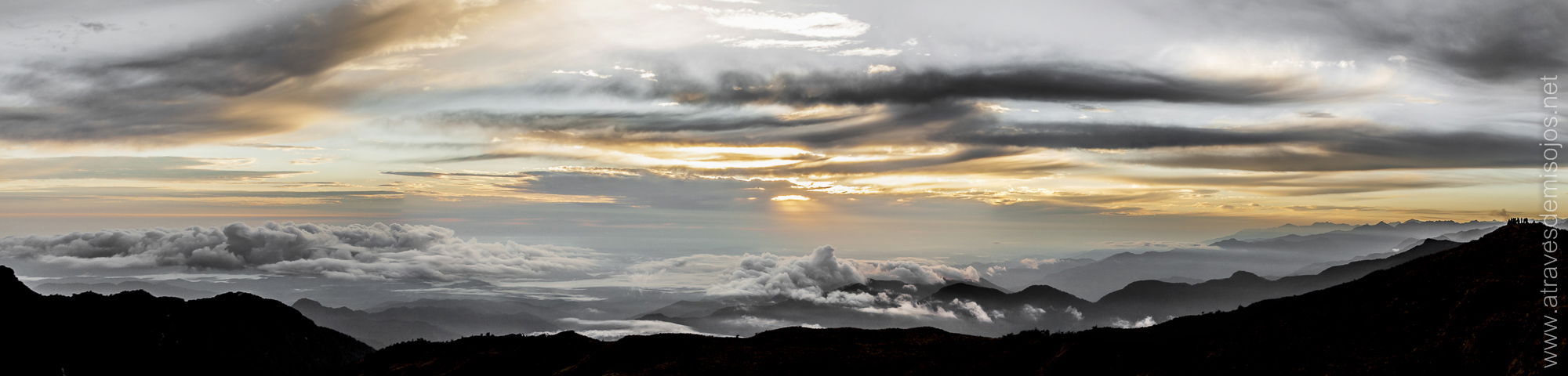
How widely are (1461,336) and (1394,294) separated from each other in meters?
10.5

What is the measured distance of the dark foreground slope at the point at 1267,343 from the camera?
40.0m

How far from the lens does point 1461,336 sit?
131 ft

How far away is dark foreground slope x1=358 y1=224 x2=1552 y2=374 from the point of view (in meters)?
40.0

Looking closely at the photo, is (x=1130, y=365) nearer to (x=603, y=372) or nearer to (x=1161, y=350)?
(x=1161, y=350)

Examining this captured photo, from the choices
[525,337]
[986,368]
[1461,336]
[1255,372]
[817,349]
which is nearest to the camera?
[1461,336]

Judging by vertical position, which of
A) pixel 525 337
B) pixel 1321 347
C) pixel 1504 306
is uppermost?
pixel 1504 306

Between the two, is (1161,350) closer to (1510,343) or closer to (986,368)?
(986,368)

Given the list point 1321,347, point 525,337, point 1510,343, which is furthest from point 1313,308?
point 525,337

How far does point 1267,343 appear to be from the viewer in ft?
163

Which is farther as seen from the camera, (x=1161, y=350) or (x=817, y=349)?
(x=817, y=349)

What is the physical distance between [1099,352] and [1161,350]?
3.96 meters

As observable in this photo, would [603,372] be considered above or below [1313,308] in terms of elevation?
below

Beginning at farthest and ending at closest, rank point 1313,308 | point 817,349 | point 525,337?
point 525,337 < point 817,349 < point 1313,308

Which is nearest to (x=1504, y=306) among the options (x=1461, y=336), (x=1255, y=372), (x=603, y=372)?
(x=1461, y=336)
